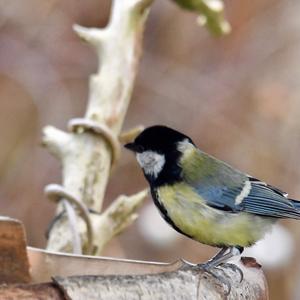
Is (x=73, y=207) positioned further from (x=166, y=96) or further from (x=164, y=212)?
(x=166, y=96)

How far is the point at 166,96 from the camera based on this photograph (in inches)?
138

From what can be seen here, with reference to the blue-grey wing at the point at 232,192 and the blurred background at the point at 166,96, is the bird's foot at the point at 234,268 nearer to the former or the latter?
the blue-grey wing at the point at 232,192

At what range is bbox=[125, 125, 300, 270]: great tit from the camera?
5.30 feet

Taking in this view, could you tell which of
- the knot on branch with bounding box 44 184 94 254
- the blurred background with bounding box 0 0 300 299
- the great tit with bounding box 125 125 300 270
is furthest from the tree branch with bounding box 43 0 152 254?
the blurred background with bounding box 0 0 300 299

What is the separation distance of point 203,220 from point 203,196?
56 millimetres

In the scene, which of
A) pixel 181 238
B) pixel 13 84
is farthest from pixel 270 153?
pixel 13 84

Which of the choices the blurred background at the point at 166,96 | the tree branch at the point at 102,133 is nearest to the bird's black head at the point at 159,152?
the tree branch at the point at 102,133

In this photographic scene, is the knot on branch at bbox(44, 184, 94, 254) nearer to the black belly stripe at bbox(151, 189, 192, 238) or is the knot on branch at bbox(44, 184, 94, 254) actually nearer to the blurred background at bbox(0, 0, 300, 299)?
the black belly stripe at bbox(151, 189, 192, 238)

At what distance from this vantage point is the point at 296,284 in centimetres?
321

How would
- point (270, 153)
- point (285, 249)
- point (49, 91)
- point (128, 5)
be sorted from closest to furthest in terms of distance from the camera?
point (128, 5)
point (285, 249)
point (270, 153)
point (49, 91)

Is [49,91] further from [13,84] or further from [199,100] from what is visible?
[199,100]

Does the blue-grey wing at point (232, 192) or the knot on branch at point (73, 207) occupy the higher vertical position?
the blue-grey wing at point (232, 192)

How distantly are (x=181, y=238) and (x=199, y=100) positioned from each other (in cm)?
54

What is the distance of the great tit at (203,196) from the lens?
63.6 inches
